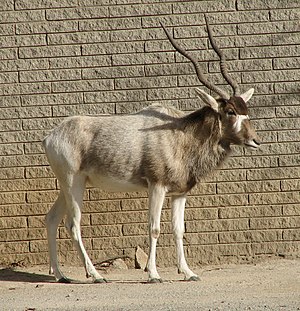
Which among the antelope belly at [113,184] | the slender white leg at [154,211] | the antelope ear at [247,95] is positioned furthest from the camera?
the antelope ear at [247,95]

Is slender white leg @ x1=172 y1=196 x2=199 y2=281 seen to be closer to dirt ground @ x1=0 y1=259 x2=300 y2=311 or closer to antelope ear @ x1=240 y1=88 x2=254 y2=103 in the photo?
dirt ground @ x1=0 y1=259 x2=300 y2=311

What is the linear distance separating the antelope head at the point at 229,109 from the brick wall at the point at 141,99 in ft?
3.20

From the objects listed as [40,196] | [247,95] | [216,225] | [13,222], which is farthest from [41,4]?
[216,225]

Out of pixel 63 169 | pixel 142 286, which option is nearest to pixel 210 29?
pixel 63 169

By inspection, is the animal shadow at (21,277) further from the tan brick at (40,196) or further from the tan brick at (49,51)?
the tan brick at (49,51)

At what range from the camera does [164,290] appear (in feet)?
31.6

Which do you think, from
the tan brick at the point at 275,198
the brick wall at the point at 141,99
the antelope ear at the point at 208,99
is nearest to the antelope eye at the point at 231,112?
the antelope ear at the point at 208,99

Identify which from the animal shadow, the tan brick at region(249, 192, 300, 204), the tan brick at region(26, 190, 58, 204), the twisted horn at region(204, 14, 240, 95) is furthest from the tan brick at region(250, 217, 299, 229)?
the animal shadow

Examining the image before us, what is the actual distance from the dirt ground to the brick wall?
16.3 inches

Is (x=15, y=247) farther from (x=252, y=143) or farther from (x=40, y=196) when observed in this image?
(x=252, y=143)

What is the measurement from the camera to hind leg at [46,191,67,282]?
436 inches

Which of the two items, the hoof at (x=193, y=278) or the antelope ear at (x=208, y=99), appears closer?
the hoof at (x=193, y=278)

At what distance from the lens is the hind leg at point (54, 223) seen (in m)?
11.1

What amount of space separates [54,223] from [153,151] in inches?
62.4
